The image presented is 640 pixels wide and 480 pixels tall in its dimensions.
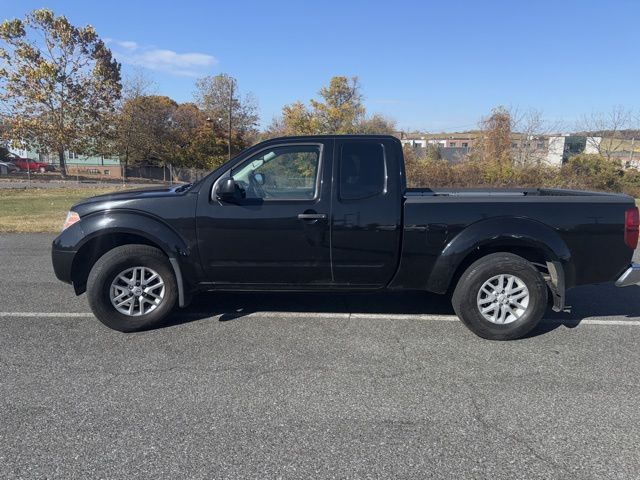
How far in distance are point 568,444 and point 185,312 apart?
12.6 ft

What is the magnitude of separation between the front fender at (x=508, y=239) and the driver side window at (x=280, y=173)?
1483 mm

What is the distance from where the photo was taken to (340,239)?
4.57 meters

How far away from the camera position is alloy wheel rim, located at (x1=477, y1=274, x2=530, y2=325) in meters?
4.51

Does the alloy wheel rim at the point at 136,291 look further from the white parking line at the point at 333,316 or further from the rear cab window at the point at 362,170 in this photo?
the rear cab window at the point at 362,170

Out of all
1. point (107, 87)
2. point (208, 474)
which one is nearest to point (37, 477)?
point (208, 474)

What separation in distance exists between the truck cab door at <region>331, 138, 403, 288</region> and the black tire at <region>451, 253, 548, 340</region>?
73cm

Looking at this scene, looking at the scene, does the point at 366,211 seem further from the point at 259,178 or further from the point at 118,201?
the point at 118,201

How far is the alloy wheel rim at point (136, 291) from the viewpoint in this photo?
464 centimetres

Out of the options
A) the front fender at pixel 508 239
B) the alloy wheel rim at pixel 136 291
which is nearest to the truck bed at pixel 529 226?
the front fender at pixel 508 239

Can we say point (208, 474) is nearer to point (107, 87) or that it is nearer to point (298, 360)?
point (298, 360)

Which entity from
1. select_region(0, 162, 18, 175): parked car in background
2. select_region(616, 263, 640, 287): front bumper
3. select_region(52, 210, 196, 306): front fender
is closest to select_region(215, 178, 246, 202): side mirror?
select_region(52, 210, 196, 306): front fender

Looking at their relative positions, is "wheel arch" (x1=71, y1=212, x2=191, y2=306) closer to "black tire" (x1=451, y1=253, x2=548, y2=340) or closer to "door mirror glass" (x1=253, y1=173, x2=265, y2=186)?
"door mirror glass" (x1=253, y1=173, x2=265, y2=186)

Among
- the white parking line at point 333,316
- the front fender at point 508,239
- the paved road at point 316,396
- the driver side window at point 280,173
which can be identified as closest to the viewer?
the paved road at point 316,396

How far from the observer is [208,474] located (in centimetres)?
254
